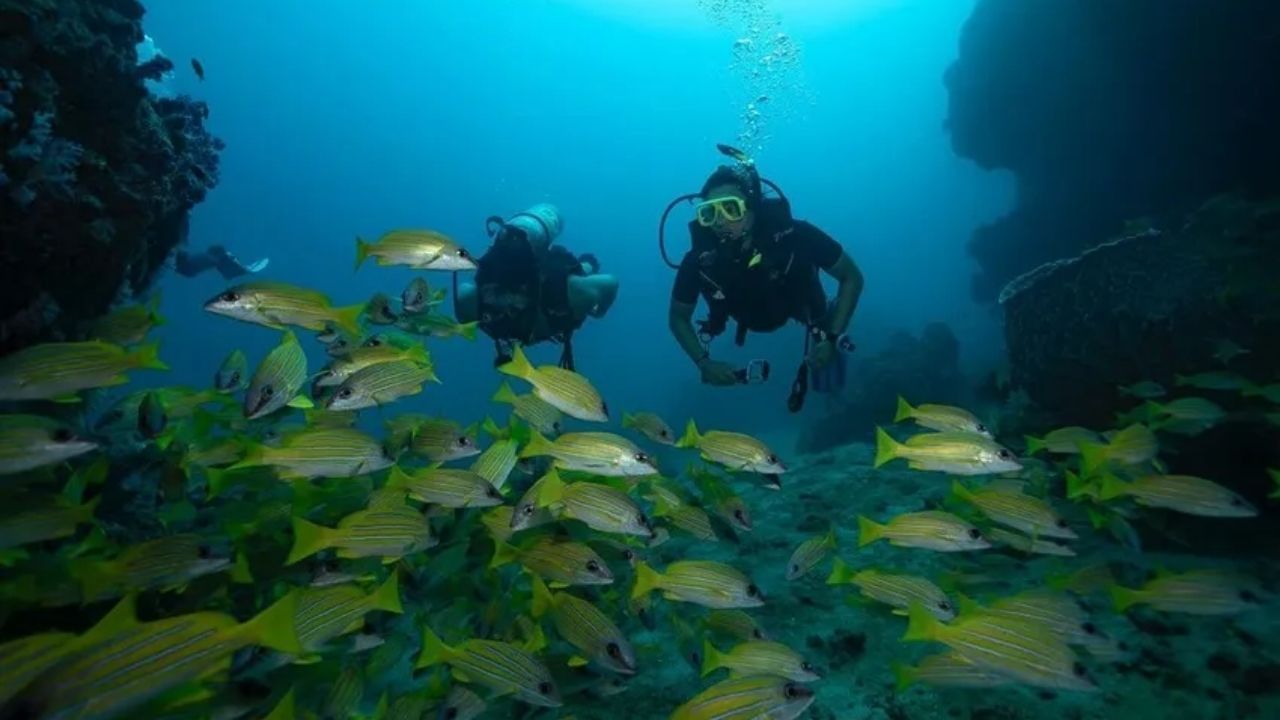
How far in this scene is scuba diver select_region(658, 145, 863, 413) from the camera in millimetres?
7035

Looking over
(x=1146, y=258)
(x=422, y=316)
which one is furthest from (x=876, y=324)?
(x=422, y=316)

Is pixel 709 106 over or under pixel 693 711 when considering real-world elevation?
over

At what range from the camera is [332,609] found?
3137 mm

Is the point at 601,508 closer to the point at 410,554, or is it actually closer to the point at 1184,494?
the point at 410,554

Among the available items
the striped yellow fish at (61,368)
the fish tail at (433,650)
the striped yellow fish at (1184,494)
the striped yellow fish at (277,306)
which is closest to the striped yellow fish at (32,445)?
the striped yellow fish at (61,368)

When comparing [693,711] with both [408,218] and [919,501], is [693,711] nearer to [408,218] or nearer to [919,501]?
[919,501]

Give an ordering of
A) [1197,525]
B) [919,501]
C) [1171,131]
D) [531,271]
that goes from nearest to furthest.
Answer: [1197,525] < [919,501] < [531,271] < [1171,131]

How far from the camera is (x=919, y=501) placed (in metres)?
6.98

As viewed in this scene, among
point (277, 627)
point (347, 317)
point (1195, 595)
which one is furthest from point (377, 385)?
point (1195, 595)

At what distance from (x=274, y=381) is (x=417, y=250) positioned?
1451 mm

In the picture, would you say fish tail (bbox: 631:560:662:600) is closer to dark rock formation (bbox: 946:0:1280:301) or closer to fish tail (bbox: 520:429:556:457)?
fish tail (bbox: 520:429:556:457)

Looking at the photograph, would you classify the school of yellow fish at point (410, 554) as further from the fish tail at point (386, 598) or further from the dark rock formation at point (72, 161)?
the dark rock formation at point (72, 161)

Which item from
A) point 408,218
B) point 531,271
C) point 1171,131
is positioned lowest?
point 531,271

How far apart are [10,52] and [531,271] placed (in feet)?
16.0
